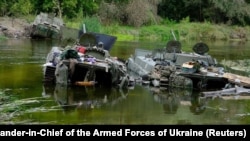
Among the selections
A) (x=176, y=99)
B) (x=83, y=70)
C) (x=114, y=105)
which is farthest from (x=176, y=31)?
(x=114, y=105)

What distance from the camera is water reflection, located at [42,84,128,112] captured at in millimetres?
19748

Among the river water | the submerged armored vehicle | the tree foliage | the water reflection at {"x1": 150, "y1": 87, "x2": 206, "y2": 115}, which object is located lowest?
the water reflection at {"x1": 150, "y1": 87, "x2": 206, "y2": 115}

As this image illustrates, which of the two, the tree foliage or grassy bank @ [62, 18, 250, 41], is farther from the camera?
the tree foliage

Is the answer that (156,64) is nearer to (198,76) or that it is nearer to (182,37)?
(198,76)

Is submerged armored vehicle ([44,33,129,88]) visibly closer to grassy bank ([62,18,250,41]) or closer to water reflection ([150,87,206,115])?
water reflection ([150,87,206,115])

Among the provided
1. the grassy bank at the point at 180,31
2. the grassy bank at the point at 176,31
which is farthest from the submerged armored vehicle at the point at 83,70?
the grassy bank at the point at 180,31

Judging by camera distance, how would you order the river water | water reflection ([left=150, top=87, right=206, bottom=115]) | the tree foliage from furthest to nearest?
the tree foliage → water reflection ([left=150, top=87, right=206, bottom=115]) → the river water

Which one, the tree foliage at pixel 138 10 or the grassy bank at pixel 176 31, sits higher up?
the tree foliage at pixel 138 10

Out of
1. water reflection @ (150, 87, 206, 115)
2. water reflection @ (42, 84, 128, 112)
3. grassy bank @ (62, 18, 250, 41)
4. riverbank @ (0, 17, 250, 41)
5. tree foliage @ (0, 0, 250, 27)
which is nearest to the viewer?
water reflection @ (42, 84, 128, 112)

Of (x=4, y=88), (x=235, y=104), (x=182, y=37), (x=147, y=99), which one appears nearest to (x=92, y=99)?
(x=147, y=99)

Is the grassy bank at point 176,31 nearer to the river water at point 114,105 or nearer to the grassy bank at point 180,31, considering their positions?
the grassy bank at point 180,31

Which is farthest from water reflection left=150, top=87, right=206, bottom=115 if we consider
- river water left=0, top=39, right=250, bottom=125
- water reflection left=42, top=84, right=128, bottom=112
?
water reflection left=42, top=84, right=128, bottom=112

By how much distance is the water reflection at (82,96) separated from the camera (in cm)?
1975

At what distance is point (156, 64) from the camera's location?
2809 centimetres
